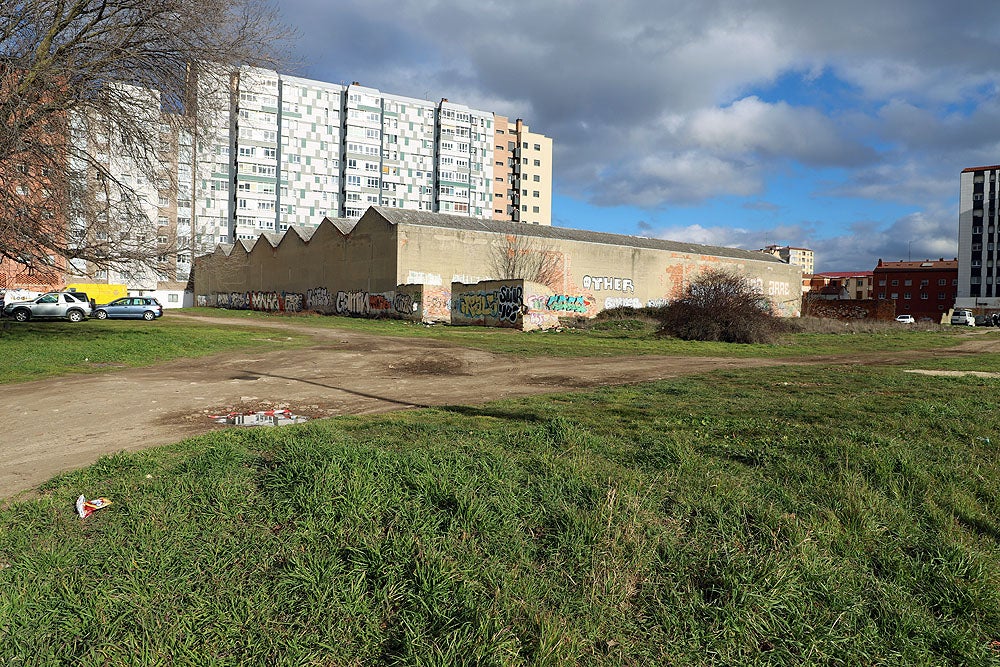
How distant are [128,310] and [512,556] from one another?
3802 cm

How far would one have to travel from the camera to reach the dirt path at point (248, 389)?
6.58 m

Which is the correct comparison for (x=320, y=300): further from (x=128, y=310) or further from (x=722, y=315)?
(x=722, y=315)

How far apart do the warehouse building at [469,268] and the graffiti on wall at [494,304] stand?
0.21 ft

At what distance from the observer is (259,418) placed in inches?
301

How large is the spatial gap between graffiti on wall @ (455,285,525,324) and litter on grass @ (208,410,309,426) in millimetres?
22726

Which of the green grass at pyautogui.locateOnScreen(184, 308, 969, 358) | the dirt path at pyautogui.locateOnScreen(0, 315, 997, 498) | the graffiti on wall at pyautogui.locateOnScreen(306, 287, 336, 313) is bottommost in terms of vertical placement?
the dirt path at pyautogui.locateOnScreen(0, 315, 997, 498)

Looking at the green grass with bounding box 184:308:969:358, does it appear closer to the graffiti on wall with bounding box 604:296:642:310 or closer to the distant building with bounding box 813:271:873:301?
the graffiti on wall with bounding box 604:296:642:310

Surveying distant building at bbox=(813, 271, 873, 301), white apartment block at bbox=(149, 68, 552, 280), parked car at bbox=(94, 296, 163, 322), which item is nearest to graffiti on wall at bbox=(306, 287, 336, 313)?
parked car at bbox=(94, 296, 163, 322)

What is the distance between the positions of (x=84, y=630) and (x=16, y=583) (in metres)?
0.61

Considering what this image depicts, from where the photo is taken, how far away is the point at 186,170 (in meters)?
16.6

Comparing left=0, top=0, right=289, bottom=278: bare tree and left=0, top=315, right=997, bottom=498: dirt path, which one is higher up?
left=0, top=0, right=289, bottom=278: bare tree

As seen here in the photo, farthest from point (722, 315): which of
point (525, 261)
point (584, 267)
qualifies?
point (584, 267)

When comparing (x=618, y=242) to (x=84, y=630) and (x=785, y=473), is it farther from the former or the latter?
(x=84, y=630)

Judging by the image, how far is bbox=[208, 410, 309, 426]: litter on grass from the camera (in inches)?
292
